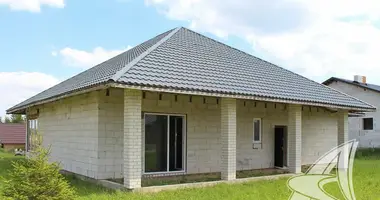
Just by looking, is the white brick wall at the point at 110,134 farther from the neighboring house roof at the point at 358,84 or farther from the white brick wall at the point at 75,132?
the neighboring house roof at the point at 358,84

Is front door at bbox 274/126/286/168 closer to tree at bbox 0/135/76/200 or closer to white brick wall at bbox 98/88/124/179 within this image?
white brick wall at bbox 98/88/124/179

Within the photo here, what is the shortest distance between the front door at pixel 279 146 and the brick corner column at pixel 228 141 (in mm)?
5151

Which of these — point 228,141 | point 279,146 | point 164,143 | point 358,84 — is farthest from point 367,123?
point 164,143

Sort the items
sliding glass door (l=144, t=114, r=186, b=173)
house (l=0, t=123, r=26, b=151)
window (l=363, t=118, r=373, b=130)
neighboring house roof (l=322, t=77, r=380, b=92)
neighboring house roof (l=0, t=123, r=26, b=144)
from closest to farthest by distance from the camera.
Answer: sliding glass door (l=144, t=114, r=186, b=173) → neighboring house roof (l=322, t=77, r=380, b=92) → window (l=363, t=118, r=373, b=130) → house (l=0, t=123, r=26, b=151) → neighboring house roof (l=0, t=123, r=26, b=144)

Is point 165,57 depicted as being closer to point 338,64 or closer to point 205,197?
point 205,197

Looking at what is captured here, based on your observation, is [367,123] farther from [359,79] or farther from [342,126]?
[342,126]

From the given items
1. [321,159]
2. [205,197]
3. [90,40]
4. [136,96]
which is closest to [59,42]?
[90,40]

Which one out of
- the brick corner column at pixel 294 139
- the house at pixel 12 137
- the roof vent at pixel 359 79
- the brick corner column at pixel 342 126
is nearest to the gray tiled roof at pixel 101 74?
the brick corner column at pixel 294 139

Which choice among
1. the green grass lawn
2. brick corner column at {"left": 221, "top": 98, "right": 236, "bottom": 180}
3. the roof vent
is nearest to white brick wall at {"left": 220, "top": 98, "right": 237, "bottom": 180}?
brick corner column at {"left": 221, "top": 98, "right": 236, "bottom": 180}

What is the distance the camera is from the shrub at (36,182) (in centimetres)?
656

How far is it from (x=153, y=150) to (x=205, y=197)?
364cm

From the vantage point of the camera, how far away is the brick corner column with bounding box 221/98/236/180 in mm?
11742

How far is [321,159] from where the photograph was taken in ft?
62.3

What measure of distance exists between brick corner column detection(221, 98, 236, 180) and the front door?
5151 millimetres
